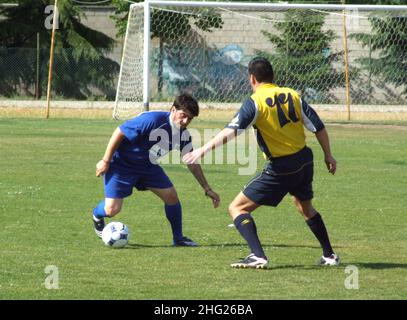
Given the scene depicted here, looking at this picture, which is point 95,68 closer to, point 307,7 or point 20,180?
point 307,7

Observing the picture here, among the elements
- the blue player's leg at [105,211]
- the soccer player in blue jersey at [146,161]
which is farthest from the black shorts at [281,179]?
the blue player's leg at [105,211]

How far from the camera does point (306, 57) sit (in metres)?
30.0

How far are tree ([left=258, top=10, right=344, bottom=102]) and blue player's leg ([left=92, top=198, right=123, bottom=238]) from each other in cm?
1904

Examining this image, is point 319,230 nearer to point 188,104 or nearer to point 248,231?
point 248,231

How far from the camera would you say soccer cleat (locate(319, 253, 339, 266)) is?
29.6ft

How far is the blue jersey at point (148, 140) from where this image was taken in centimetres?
976

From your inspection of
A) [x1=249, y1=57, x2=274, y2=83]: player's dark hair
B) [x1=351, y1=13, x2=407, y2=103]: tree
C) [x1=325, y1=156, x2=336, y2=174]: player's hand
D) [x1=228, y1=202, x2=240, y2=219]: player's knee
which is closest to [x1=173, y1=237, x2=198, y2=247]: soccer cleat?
[x1=228, y1=202, x2=240, y2=219]: player's knee

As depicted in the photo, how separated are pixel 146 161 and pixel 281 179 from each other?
1746mm

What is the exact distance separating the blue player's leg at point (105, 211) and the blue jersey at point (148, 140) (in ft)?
1.23

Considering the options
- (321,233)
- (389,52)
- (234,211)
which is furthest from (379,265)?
(389,52)
